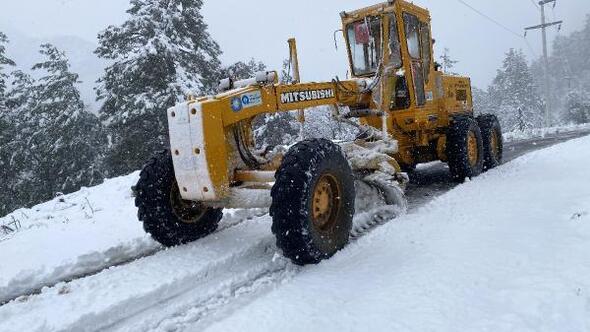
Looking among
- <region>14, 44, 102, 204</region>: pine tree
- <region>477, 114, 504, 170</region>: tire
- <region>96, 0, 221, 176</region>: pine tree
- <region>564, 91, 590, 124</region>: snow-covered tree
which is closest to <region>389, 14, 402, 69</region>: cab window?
<region>477, 114, 504, 170</region>: tire

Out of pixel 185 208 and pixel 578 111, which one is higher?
pixel 185 208

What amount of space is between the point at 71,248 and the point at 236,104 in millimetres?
2524

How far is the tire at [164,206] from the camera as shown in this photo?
17.2 ft

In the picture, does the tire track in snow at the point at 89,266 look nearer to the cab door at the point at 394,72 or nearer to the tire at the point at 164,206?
the tire at the point at 164,206

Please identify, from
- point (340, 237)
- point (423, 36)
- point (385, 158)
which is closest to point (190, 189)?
point (340, 237)

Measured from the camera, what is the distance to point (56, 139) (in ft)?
98.1

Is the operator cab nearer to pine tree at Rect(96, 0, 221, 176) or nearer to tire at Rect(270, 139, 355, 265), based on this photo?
tire at Rect(270, 139, 355, 265)

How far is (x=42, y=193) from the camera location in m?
30.1

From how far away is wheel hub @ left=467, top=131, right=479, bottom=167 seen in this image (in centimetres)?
899

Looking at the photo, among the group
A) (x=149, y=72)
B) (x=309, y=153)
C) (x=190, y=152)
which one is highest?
(x=149, y=72)

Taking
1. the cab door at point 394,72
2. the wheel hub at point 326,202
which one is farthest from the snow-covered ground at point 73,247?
the cab door at point 394,72

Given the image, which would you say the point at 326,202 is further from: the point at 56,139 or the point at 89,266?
the point at 56,139

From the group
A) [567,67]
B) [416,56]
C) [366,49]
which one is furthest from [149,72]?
[567,67]

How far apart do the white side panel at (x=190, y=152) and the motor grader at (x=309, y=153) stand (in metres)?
0.01
